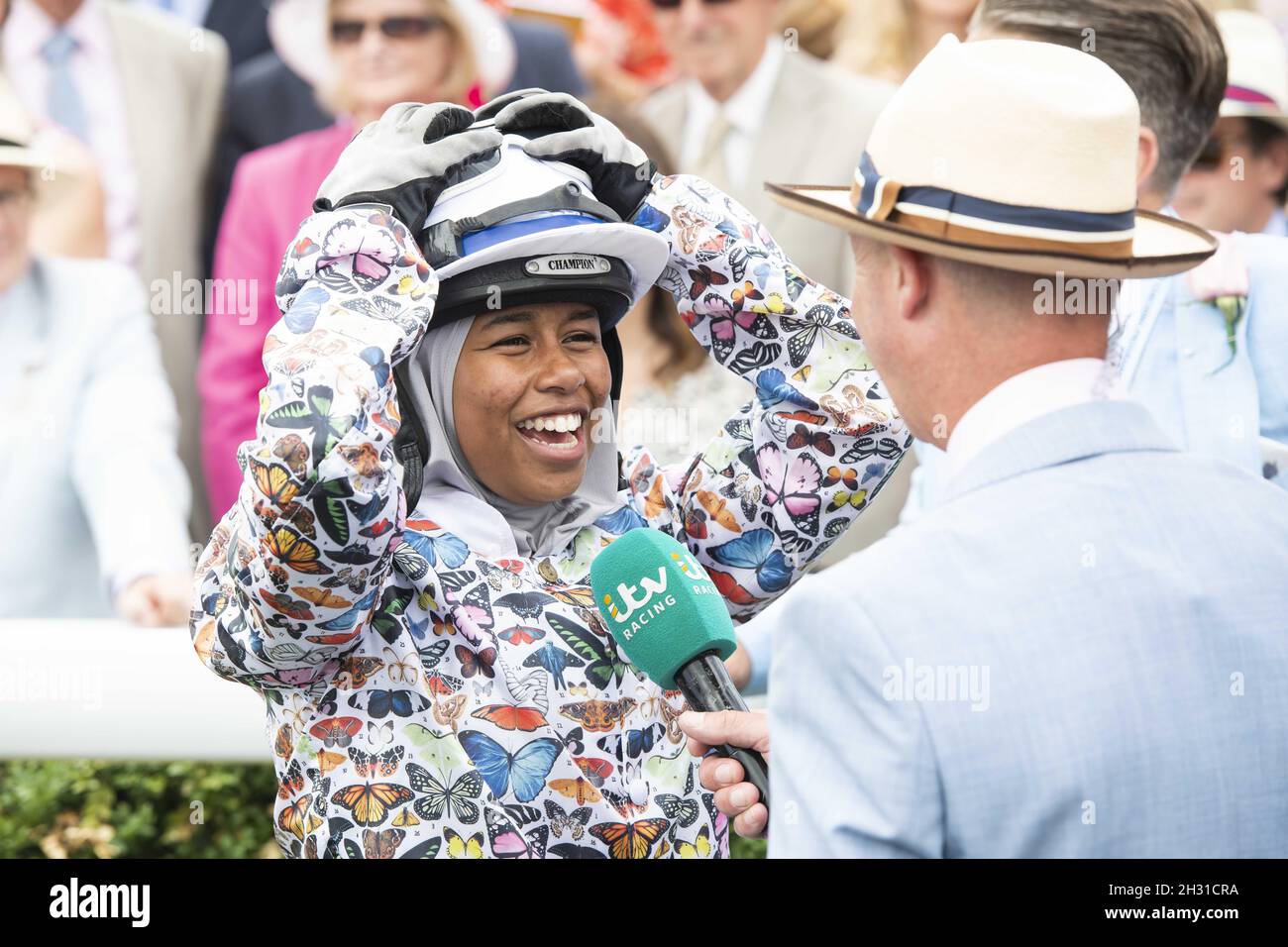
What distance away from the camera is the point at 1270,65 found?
486 centimetres

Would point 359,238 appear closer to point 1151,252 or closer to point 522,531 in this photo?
point 522,531

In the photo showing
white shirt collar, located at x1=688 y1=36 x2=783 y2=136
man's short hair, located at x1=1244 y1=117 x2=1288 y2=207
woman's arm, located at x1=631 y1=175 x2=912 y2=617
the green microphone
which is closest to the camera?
the green microphone

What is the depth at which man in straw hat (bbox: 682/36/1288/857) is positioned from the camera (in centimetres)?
175

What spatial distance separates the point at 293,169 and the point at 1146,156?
3.00 meters

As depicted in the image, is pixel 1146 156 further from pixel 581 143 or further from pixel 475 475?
pixel 475 475

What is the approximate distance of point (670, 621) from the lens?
89.1 inches

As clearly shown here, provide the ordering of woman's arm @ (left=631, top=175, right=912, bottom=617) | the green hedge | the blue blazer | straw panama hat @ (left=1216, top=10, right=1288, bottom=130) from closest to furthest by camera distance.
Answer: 1. woman's arm @ (left=631, top=175, right=912, bottom=617)
2. the blue blazer
3. the green hedge
4. straw panama hat @ (left=1216, top=10, right=1288, bottom=130)

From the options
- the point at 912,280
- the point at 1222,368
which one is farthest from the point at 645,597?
the point at 1222,368

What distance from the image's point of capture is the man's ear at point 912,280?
1.99 metres

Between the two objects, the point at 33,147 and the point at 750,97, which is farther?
the point at 750,97

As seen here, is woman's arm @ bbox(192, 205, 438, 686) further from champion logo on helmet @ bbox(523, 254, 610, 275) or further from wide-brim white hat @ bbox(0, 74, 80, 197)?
wide-brim white hat @ bbox(0, 74, 80, 197)

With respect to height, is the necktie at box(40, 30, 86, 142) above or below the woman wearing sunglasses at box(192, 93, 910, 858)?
above

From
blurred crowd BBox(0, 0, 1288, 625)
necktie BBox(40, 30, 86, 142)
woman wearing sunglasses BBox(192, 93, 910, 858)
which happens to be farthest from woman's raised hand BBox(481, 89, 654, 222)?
necktie BBox(40, 30, 86, 142)

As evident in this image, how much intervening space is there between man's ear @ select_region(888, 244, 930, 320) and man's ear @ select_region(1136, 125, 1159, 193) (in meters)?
1.51
